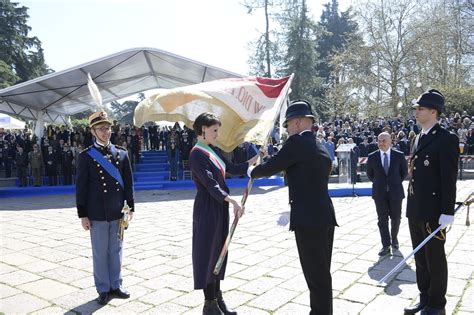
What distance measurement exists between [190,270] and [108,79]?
50.9 ft

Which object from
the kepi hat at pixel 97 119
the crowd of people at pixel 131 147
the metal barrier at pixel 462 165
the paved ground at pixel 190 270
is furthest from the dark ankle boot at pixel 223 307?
the metal barrier at pixel 462 165

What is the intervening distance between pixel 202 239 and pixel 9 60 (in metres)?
43.0

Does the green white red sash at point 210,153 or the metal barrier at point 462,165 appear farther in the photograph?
the metal barrier at point 462,165

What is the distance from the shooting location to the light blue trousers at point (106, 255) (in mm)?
4125

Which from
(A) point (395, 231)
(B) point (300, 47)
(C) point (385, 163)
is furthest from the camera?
(B) point (300, 47)

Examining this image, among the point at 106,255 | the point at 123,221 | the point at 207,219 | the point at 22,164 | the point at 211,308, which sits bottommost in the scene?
the point at 211,308

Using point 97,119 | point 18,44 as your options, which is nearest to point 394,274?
point 97,119

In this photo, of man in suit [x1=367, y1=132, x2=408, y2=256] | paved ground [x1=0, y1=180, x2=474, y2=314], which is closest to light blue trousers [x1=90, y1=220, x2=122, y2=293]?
paved ground [x1=0, y1=180, x2=474, y2=314]

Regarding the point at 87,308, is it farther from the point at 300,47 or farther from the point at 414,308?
the point at 300,47

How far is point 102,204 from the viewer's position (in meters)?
4.13

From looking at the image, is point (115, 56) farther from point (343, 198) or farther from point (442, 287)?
point (442, 287)

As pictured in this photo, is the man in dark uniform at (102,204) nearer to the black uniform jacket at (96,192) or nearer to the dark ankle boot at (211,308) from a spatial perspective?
the black uniform jacket at (96,192)

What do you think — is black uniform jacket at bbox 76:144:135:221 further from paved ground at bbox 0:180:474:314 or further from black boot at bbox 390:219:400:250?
black boot at bbox 390:219:400:250

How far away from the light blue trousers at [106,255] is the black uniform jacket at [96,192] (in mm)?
118
